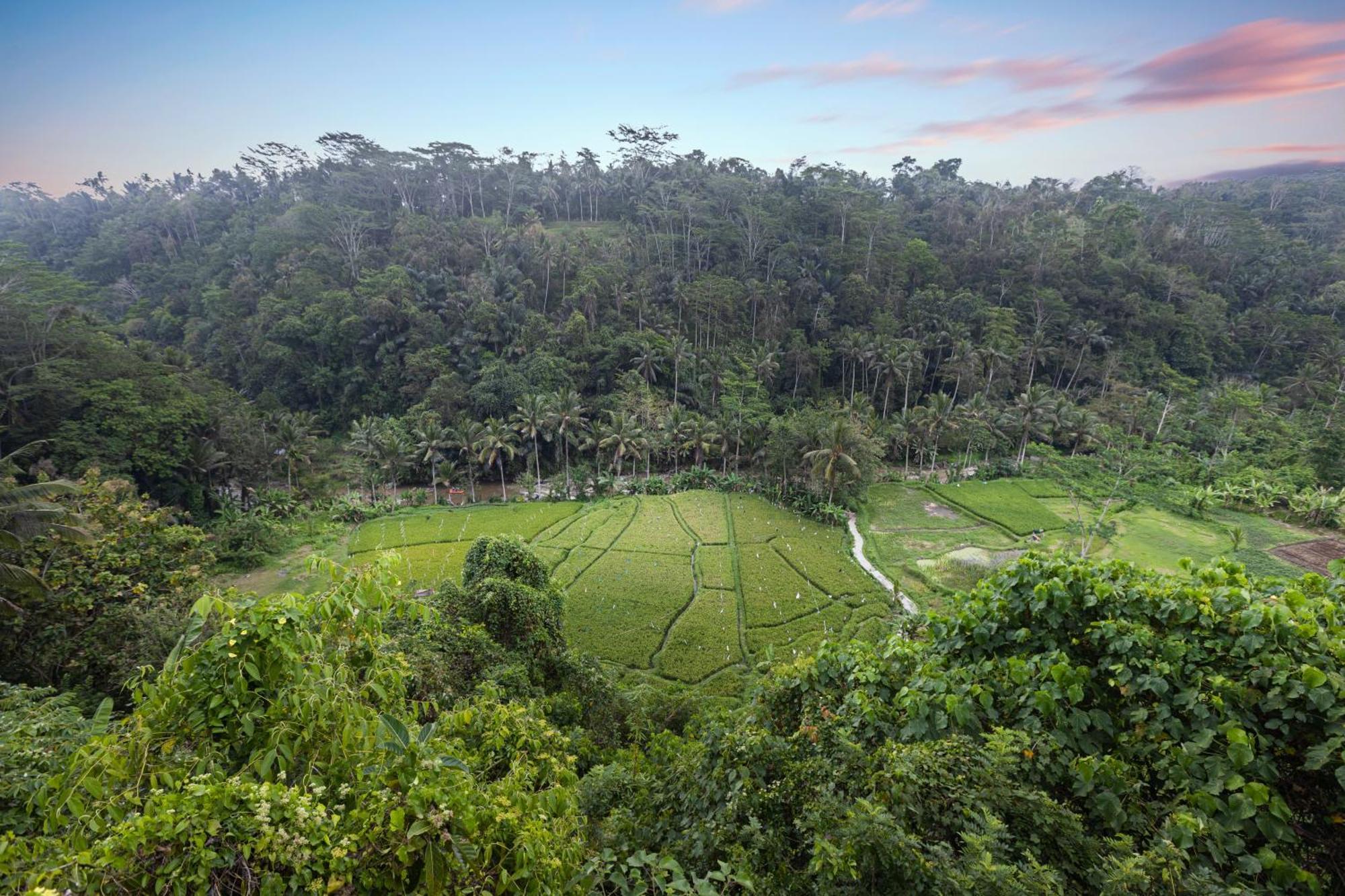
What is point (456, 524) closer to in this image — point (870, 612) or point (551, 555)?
point (551, 555)

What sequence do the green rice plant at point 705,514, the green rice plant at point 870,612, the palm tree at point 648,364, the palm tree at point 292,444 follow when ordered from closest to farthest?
the green rice plant at point 870,612 → the green rice plant at point 705,514 → the palm tree at point 292,444 → the palm tree at point 648,364

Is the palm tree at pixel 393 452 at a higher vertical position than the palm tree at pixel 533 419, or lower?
lower

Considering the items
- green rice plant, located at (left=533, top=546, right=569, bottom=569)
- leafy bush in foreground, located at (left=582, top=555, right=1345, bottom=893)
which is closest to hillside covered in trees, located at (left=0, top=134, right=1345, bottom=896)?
leafy bush in foreground, located at (left=582, top=555, right=1345, bottom=893)

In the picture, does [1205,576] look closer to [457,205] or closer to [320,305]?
[320,305]

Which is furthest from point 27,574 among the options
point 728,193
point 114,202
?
point 114,202

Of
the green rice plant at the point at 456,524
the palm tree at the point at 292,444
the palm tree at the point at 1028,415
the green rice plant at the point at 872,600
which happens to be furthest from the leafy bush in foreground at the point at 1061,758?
the palm tree at the point at 1028,415

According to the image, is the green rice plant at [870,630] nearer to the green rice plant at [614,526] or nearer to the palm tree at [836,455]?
the palm tree at [836,455]
